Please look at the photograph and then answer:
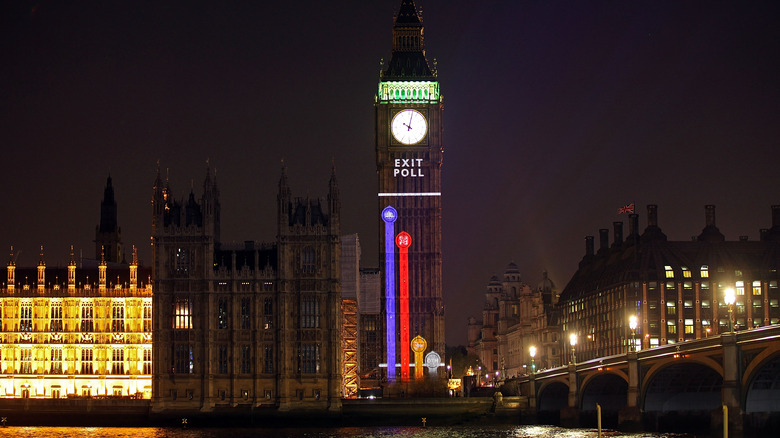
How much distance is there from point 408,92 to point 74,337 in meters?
57.7

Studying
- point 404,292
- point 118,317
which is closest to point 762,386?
point 404,292

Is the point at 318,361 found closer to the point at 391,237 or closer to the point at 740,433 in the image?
the point at 391,237

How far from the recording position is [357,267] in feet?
564

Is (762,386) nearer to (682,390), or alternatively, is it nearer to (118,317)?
(682,390)

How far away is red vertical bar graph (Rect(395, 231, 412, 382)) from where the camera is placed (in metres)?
181

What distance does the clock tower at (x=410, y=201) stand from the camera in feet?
598

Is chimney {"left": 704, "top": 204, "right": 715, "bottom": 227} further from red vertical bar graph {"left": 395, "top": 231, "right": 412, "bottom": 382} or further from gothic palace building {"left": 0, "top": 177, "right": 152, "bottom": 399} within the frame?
gothic palace building {"left": 0, "top": 177, "right": 152, "bottom": 399}

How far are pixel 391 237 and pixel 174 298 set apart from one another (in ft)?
134

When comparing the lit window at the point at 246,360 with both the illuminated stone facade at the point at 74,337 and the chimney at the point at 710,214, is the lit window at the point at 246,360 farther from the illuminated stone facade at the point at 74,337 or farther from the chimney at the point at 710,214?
the chimney at the point at 710,214

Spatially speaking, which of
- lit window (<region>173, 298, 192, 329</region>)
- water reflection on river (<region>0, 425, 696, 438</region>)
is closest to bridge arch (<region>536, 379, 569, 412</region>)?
water reflection on river (<region>0, 425, 696, 438</region>)

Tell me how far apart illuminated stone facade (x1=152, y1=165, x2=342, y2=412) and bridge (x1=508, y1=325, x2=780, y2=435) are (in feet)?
86.5

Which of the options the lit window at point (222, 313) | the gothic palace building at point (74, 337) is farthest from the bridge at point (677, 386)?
the gothic palace building at point (74, 337)

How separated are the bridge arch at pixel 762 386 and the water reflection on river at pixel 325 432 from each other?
15.5 metres

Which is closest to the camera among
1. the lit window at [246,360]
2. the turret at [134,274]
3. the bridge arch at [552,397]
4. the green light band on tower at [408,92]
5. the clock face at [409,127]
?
the bridge arch at [552,397]
